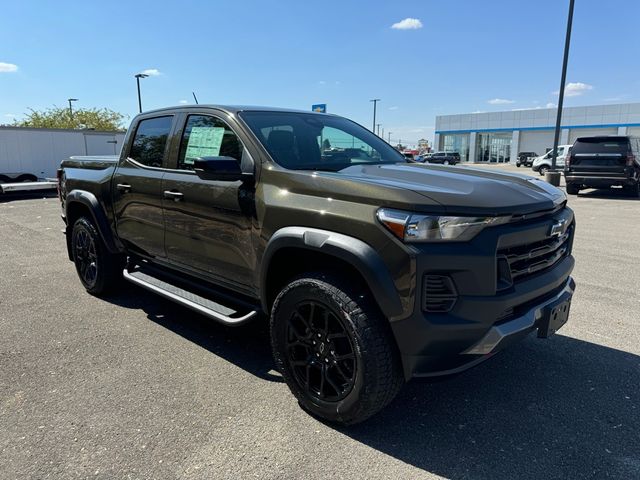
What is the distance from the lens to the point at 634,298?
5.15 m

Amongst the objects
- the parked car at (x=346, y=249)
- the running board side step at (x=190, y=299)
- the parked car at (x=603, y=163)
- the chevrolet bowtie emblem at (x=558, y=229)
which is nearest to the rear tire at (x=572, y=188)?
the parked car at (x=603, y=163)

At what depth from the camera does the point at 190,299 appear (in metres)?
3.78

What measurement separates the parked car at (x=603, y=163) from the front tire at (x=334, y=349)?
1509 cm

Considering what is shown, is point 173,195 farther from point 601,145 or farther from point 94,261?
point 601,145

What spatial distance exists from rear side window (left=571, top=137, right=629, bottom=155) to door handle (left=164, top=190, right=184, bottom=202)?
49.3 ft

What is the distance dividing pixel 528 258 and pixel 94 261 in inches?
173

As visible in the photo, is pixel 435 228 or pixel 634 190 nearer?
pixel 435 228

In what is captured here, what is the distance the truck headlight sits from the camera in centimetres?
240

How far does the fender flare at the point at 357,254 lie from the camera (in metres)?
2.44

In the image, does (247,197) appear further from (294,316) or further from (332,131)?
(332,131)

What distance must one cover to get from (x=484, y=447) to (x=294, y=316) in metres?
1.29

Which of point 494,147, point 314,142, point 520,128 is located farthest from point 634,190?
point 494,147

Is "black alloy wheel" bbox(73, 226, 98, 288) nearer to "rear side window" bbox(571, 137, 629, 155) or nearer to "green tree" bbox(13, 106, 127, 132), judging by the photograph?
"rear side window" bbox(571, 137, 629, 155)

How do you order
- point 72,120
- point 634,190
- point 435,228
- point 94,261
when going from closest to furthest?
point 435,228 < point 94,261 < point 634,190 < point 72,120
